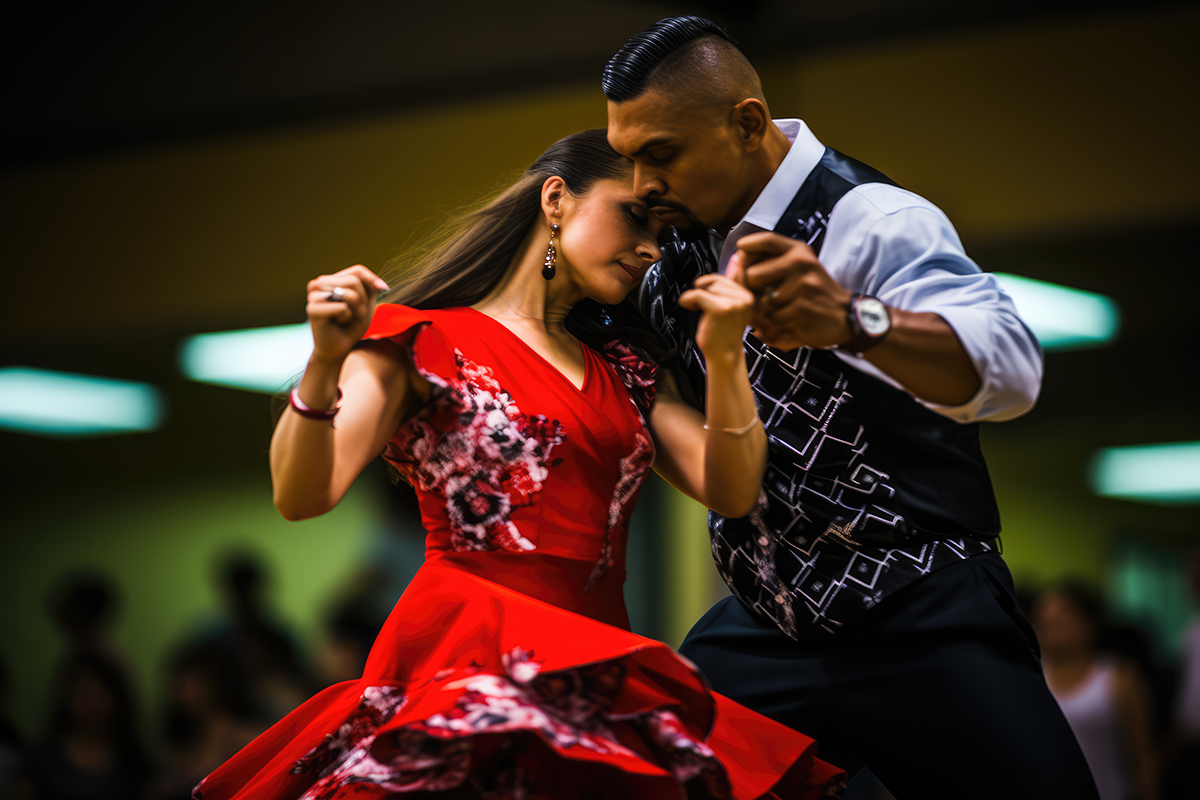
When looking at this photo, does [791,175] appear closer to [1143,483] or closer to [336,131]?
[336,131]

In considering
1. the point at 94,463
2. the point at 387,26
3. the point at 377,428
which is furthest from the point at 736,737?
the point at 94,463

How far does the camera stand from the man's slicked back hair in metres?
1.80

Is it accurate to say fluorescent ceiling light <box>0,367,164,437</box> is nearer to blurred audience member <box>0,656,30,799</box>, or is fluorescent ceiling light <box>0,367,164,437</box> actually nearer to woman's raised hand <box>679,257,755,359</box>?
blurred audience member <box>0,656,30,799</box>

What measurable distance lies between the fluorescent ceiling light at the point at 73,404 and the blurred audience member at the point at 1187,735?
5933 millimetres

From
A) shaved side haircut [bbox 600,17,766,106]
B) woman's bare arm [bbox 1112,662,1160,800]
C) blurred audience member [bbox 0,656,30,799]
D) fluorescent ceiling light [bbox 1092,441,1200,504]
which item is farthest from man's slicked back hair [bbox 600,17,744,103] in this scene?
fluorescent ceiling light [bbox 1092,441,1200,504]

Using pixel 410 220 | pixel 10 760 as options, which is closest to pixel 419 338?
pixel 10 760

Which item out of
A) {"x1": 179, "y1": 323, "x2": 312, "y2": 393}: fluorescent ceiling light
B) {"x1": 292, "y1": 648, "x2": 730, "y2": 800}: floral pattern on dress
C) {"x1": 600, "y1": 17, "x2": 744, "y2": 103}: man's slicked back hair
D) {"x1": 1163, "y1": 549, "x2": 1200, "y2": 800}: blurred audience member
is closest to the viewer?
{"x1": 292, "y1": 648, "x2": 730, "y2": 800}: floral pattern on dress

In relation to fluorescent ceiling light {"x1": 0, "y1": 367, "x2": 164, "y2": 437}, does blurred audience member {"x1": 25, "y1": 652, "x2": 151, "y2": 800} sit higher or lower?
lower

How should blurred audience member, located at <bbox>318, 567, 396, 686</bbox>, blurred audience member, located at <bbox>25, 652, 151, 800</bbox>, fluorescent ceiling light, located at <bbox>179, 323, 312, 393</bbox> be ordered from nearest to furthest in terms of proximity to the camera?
blurred audience member, located at <bbox>25, 652, 151, 800</bbox> → blurred audience member, located at <bbox>318, 567, 396, 686</bbox> → fluorescent ceiling light, located at <bbox>179, 323, 312, 393</bbox>

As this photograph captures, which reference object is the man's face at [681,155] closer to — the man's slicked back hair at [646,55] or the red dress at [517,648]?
→ the man's slicked back hair at [646,55]

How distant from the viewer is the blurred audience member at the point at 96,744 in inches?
184

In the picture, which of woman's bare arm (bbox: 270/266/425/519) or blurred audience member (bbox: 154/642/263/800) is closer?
woman's bare arm (bbox: 270/266/425/519)

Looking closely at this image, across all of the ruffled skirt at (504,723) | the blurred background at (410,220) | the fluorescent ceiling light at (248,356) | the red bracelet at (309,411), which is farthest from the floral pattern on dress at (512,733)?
the fluorescent ceiling light at (248,356)

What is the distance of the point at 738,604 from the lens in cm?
208
